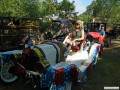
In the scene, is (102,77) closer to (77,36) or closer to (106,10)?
(77,36)

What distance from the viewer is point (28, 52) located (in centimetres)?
663

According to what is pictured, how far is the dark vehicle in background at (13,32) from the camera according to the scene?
510 inches

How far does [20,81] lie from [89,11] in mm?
102475

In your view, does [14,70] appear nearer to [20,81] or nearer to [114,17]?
[20,81]

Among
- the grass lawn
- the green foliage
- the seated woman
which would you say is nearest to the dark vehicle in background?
the seated woman

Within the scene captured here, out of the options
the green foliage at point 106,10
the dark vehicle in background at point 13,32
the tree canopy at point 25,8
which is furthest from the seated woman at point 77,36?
the green foliage at point 106,10

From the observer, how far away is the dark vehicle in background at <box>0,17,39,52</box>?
42.5 ft

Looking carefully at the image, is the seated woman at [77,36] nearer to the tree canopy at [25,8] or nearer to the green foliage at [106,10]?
the tree canopy at [25,8]

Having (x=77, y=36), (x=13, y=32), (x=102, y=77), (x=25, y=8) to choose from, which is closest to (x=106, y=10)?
(x=25, y=8)

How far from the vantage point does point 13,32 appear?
13688mm

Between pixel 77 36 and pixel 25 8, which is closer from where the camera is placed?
pixel 77 36

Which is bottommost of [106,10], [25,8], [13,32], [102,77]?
[102,77]

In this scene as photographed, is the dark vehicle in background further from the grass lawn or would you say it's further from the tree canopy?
the tree canopy

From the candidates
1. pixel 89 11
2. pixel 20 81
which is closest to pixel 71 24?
pixel 20 81
